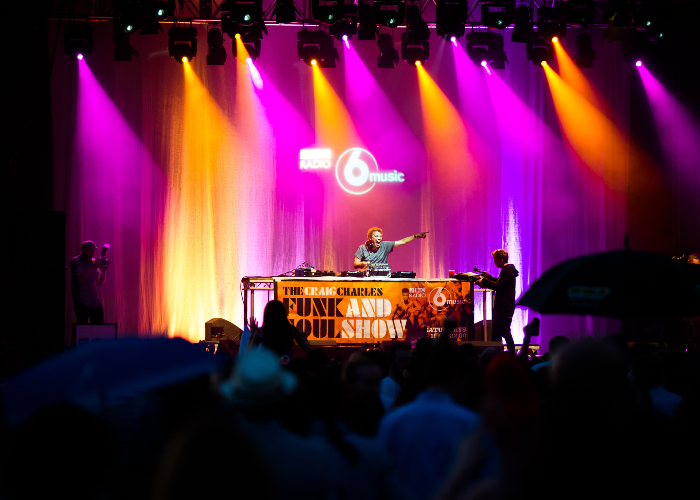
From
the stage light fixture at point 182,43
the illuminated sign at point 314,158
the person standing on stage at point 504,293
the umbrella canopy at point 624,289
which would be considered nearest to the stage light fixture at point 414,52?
the illuminated sign at point 314,158

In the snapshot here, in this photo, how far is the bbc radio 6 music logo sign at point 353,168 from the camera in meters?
13.0

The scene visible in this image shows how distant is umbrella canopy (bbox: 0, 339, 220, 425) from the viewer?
2.34 metres

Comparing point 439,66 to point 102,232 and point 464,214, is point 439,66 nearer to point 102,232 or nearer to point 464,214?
point 464,214

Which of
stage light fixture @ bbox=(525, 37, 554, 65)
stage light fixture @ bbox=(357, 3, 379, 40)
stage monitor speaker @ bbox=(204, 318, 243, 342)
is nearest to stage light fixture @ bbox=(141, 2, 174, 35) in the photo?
stage light fixture @ bbox=(357, 3, 379, 40)

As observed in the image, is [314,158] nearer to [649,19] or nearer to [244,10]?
[244,10]

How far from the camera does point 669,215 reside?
1299cm

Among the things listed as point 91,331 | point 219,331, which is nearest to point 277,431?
point 91,331

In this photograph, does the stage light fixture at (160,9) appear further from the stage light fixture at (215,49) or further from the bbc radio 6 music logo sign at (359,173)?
the bbc radio 6 music logo sign at (359,173)

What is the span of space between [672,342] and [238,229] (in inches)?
313

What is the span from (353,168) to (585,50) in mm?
4887

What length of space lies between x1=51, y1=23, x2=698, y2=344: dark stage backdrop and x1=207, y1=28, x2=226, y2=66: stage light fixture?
0.99 metres

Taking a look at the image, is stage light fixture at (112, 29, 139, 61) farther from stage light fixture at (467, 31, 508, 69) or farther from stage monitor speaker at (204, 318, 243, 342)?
stage light fixture at (467, 31, 508, 69)

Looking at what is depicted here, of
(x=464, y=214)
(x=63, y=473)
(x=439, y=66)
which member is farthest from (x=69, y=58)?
(x=63, y=473)

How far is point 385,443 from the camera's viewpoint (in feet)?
7.72
